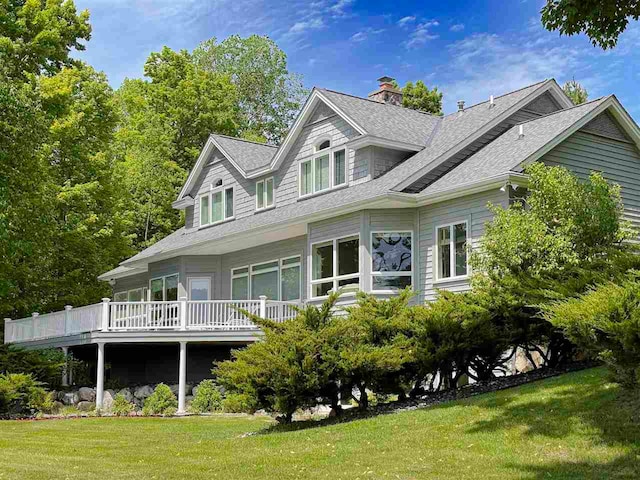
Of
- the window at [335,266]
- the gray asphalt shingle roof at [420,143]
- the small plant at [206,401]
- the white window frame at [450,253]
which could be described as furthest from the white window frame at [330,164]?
the small plant at [206,401]

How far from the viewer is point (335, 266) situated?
21500 mm

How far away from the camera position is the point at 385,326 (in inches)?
576

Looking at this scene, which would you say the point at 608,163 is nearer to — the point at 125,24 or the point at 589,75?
the point at 125,24

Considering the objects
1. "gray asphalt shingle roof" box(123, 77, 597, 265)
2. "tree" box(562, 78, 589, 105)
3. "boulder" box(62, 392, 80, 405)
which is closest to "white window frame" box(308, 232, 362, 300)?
"gray asphalt shingle roof" box(123, 77, 597, 265)

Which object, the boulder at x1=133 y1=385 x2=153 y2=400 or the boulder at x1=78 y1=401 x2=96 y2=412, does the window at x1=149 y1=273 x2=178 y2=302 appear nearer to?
the boulder at x1=133 y1=385 x2=153 y2=400

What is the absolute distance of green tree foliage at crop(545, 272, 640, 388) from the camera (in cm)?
980

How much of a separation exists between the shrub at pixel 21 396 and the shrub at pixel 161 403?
252cm

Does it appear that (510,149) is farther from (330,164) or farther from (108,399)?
(108,399)

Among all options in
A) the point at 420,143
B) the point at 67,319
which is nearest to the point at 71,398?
the point at 67,319

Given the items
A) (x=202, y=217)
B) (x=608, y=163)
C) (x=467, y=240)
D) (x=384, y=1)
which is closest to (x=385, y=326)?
(x=467, y=240)

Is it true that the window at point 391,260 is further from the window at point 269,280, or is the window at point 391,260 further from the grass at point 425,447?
the grass at point 425,447

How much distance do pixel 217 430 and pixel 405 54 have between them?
17.7 meters

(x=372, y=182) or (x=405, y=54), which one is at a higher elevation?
(x=405, y=54)

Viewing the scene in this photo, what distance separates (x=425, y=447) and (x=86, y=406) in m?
14.0
